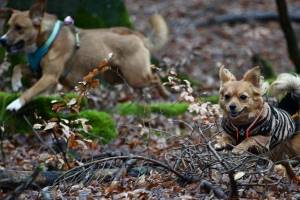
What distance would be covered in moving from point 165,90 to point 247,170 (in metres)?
7.12

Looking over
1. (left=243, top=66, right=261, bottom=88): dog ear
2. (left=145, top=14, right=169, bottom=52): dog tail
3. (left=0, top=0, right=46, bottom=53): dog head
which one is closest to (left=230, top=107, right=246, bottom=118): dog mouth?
(left=243, top=66, right=261, bottom=88): dog ear

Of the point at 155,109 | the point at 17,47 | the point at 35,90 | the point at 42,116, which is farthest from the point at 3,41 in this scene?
the point at 155,109

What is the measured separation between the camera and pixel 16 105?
1112cm

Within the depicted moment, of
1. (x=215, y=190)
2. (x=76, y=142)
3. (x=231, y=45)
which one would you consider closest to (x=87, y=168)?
(x=76, y=142)

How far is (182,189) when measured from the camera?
731cm

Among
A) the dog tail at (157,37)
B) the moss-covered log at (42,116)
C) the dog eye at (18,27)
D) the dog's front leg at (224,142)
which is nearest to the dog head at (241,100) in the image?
the dog's front leg at (224,142)

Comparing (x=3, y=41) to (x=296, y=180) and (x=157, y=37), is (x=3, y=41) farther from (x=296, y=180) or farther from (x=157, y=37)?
(x=296, y=180)

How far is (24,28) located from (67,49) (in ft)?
2.73

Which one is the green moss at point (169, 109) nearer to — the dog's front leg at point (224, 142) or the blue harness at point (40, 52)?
the blue harness at point (40, 52)

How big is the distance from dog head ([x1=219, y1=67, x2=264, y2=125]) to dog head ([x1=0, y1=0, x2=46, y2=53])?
5.04m

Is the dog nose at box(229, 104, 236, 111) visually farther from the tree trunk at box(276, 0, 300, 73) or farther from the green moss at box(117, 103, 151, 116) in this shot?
the tree trunk at box(276, 0, 300, 73)

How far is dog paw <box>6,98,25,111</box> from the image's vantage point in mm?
11094

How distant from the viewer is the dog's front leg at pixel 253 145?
7551 mm

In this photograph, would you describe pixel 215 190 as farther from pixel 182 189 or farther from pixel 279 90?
pixel 279 90
